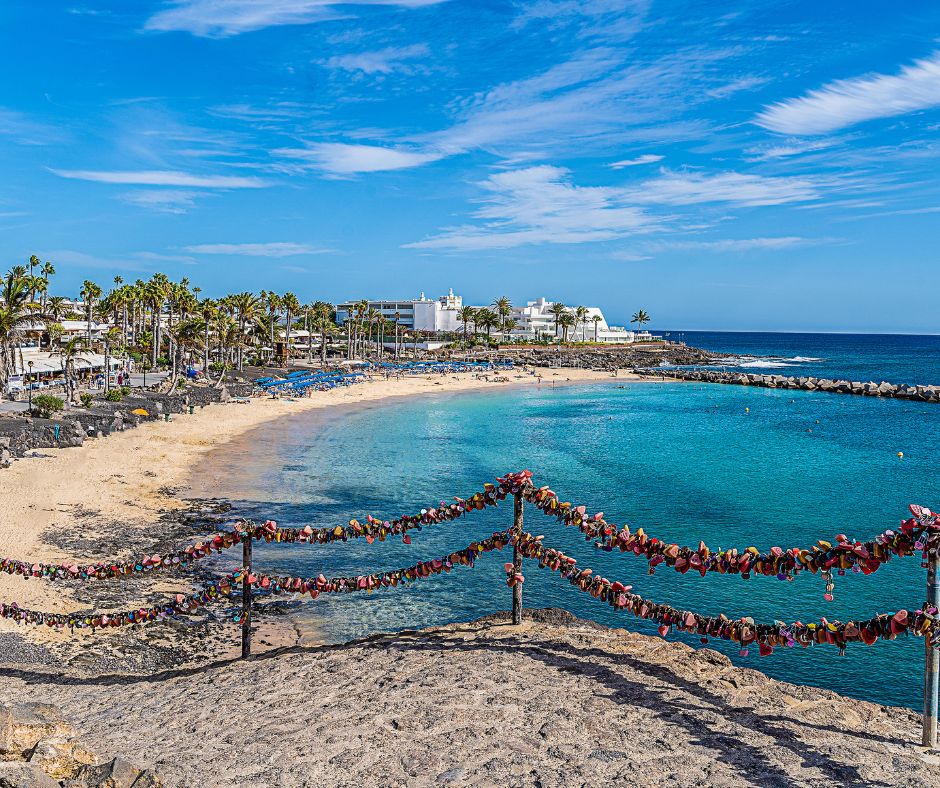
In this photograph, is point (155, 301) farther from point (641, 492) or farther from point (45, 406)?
point (641, 492)

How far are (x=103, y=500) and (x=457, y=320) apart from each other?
145m

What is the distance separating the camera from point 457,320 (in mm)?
169000

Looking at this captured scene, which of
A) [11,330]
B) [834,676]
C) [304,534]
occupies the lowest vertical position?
[834,676]

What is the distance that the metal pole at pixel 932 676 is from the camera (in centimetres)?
802

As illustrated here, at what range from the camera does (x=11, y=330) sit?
4450cm

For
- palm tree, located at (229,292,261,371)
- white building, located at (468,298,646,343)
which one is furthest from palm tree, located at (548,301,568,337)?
palm tree, located at (229,292,261,371)

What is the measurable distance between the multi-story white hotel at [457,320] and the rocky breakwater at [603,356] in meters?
11.4

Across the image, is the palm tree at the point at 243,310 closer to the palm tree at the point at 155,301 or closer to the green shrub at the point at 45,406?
the palm tree at the point at 155,301

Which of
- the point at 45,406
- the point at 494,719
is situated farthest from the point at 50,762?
the point at 45,406

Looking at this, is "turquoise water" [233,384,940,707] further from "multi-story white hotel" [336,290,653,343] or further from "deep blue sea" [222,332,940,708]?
"multi-story white hotel" [336,290,653,343]

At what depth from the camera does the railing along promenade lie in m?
8.08

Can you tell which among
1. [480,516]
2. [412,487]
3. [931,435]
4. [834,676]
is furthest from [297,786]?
[931,435]

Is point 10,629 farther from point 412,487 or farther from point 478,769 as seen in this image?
point 412,487

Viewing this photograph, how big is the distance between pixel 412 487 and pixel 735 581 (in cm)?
1646
